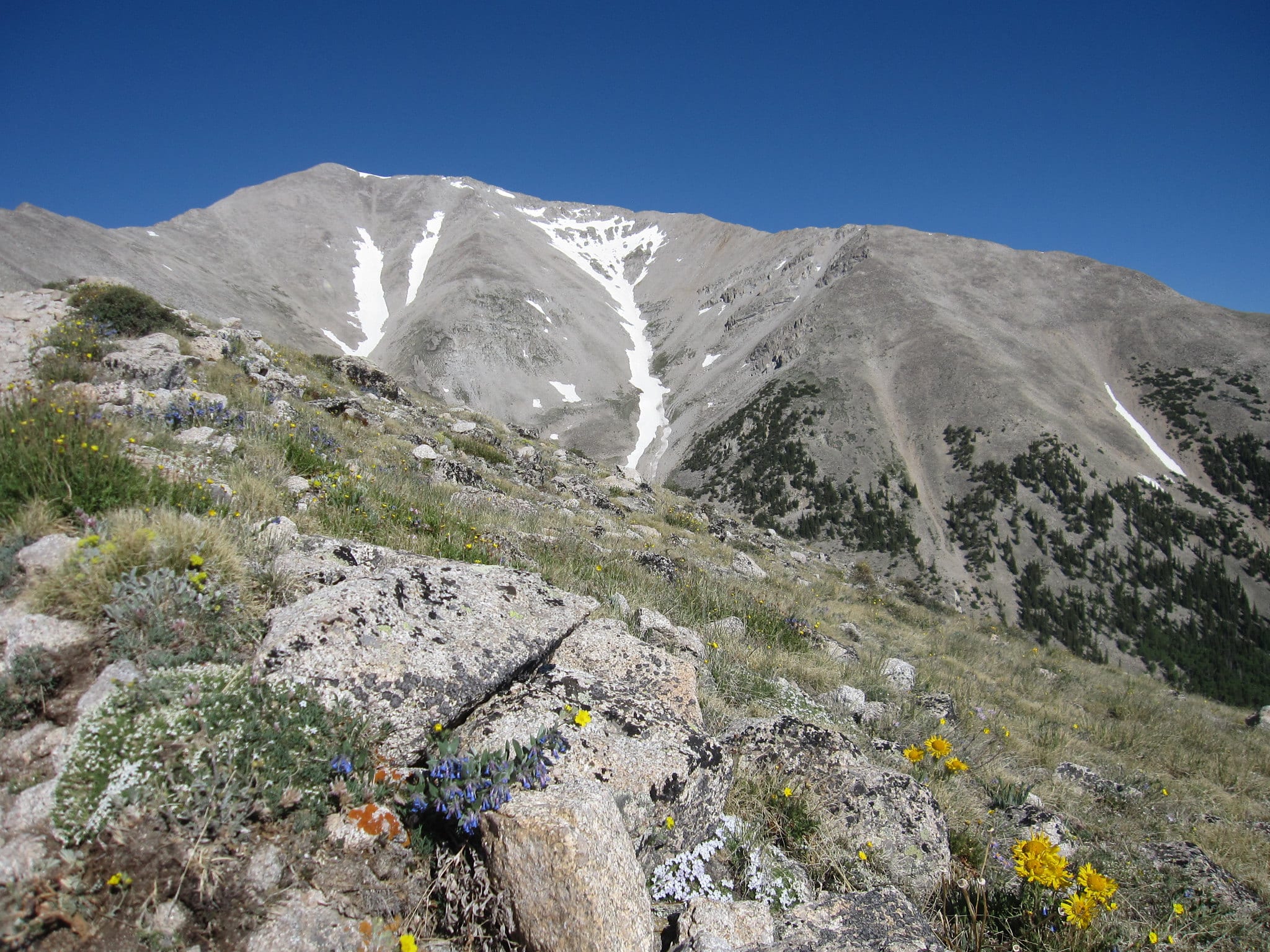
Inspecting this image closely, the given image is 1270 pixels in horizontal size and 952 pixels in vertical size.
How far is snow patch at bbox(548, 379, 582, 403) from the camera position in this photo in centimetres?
10350

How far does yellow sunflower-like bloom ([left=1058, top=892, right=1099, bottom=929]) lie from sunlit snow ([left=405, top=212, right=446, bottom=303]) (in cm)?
14169

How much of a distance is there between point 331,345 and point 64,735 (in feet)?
369

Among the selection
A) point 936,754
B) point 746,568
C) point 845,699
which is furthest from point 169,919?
point 746,568

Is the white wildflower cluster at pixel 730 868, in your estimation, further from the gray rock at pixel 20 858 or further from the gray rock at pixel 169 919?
the gray rock at pixel 20 858

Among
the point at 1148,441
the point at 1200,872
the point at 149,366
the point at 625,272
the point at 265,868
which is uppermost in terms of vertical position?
the point at 625,272

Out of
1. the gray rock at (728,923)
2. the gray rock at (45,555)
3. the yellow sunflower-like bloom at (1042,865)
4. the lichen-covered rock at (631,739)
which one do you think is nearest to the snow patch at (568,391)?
the lichen-covered rock at (631,739)

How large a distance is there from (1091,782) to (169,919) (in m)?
7.54

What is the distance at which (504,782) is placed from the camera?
2.25 meters

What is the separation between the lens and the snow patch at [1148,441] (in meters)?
81.6

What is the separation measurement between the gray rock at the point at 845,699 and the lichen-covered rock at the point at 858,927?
278cm

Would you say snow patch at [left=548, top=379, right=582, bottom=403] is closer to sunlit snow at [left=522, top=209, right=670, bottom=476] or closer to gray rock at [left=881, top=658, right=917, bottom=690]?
sunlit snow at [left=522, top=209, right=670, bottom=476]

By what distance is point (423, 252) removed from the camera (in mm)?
147750

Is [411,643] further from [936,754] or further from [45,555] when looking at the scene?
[936,754]

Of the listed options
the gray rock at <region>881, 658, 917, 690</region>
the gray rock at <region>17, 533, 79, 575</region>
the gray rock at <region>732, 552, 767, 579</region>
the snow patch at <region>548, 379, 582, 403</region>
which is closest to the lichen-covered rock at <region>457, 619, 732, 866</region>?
the gray rock at <region>17, 533, 79, 575</region>
